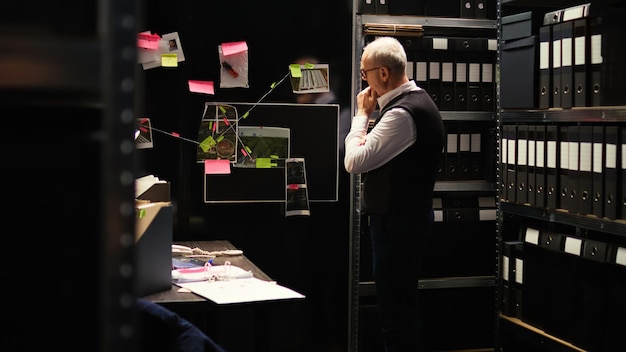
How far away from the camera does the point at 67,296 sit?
81cm

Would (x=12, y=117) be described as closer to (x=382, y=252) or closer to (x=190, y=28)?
(x=382, y=252)

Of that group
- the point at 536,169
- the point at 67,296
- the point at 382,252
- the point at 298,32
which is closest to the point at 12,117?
the point at 67,296

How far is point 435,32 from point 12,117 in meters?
3.69

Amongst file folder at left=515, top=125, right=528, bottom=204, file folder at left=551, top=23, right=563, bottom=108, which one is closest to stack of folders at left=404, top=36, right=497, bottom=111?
file folder at left=515, top=125, right=528, bottom=204

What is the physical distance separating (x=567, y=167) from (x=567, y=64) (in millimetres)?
414

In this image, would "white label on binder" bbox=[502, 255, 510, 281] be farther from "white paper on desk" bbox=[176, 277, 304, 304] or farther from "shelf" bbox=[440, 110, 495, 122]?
"white paper on desk" bbox=[176, 277, 304, 304]

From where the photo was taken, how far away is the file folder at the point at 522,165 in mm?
3734

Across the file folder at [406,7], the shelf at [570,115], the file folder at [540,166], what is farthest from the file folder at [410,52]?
the file folder at [540,166]

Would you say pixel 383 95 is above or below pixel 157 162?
above

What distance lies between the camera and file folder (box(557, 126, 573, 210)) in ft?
11.3

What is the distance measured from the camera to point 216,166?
407 centimetres

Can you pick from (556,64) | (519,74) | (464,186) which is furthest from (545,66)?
(464,186)

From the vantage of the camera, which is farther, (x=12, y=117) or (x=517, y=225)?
(x=517, y=225)

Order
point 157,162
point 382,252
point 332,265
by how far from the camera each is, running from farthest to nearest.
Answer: point 332,265 < point 157,162 < point 382,252
